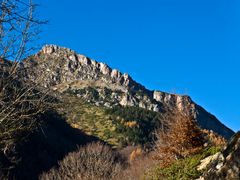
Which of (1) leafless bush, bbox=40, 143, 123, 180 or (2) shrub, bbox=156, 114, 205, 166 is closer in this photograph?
(2) shrub, bbox=156, 114, 205, 166

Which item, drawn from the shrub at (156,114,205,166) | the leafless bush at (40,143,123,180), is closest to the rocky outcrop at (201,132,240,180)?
the shrub at (156,114,205,166)

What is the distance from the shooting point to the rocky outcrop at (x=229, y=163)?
11.5m

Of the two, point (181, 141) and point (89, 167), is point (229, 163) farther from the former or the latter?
point (89, 167)

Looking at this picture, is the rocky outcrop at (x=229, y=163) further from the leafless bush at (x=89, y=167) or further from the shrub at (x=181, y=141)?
the leafless bush at (x=89, y=167)

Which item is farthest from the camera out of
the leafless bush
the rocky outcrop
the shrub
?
the leafless bush

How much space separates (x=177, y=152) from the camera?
107 ft

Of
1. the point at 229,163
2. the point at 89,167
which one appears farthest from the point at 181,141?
the point at 89,167

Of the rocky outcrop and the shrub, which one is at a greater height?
the shrub

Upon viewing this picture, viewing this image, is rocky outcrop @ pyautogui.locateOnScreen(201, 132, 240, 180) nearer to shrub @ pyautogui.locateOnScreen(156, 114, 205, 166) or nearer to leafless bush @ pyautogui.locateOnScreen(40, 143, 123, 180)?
shrub @ pyautogui.locateOnScreen(156, 114, 205, 166)

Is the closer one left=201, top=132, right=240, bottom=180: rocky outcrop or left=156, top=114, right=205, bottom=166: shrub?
left=201, top=132, right=240, bottom=180: rocky outcrop

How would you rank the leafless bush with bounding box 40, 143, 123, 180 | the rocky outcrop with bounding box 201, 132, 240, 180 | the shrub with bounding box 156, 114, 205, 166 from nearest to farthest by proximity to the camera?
the rocky outcrop with bounding box 201, 132, 240, 180
the shrub with bounding box 156, 114, 205, 166
the leafless bush with bounding box 40, 143, 123, 180

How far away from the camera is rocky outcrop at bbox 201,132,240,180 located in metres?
11.5

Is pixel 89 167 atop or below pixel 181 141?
below

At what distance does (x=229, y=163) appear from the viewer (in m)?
11.9
